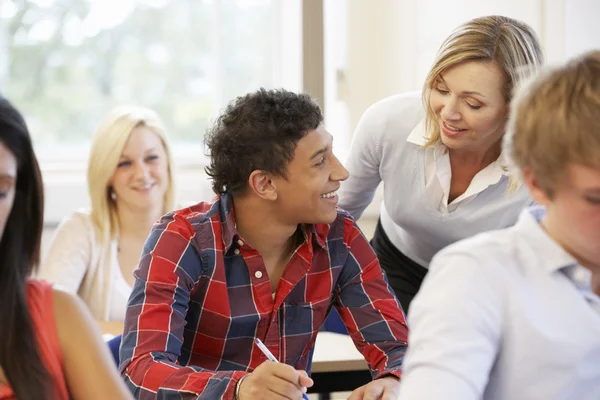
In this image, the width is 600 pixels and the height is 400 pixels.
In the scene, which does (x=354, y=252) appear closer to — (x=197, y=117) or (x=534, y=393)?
(x=534, y=393)

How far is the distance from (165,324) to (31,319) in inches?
18.4

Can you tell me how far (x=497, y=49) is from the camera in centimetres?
194

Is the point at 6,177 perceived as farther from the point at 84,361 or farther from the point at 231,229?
the point at 231,229

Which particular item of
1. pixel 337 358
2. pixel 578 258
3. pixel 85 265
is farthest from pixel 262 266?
pixel 85 265

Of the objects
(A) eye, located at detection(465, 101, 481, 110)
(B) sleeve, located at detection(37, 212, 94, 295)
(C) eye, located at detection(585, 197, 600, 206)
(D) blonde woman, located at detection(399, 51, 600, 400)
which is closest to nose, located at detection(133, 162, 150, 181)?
(B) sleeve, located at detection(37, 212, 94, 295)

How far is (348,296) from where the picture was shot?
1883 millimetres

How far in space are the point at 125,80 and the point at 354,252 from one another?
2647 millimetres

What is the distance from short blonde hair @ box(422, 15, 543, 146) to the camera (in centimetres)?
192

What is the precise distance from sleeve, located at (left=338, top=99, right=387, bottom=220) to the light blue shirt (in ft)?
3.72

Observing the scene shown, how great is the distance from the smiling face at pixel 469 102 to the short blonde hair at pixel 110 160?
1417 millimetres

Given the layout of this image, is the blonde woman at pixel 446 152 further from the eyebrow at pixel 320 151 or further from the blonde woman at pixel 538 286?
the blonde woman at pixel 538 286

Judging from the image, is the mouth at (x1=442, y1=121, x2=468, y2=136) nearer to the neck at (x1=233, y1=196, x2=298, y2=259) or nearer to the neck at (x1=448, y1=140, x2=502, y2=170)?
the neck at (x1=448, y1=140, x2=502, y2=170)

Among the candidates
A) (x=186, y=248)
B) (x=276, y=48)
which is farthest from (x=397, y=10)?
(x=186, y=248)

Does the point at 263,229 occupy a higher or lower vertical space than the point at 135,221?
higher
